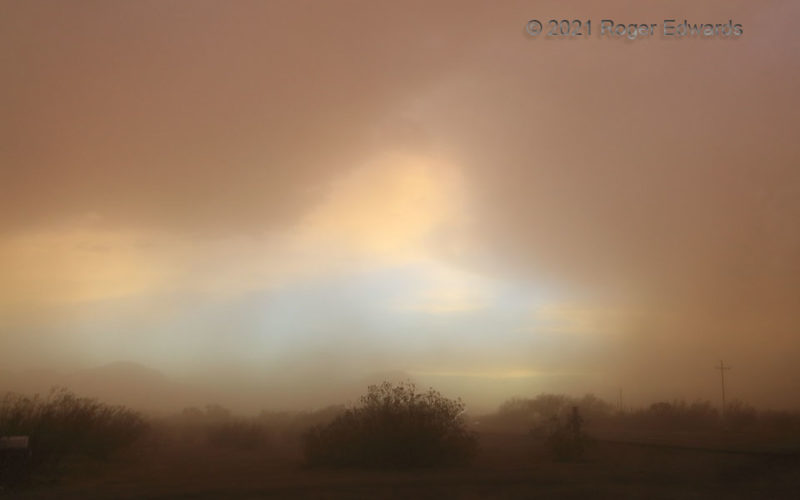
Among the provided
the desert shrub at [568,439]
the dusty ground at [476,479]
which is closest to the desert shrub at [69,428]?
the dusty ground at [476,479]

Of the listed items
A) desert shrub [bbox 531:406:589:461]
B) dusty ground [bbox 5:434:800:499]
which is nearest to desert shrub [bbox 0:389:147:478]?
dusty ground [bbox 5:434:800:499]

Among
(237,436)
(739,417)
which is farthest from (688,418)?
(237,436)

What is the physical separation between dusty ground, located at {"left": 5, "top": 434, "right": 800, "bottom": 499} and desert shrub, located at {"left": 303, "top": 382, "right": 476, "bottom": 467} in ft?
3.87

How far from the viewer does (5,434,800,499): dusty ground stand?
18.8 meters

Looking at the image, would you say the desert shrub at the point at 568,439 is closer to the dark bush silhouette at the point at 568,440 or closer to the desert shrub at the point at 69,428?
the dark bush silhouette at the point at 568,440

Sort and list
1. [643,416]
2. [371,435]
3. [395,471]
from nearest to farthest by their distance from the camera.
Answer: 1. [395,471]
2. [371,435]
3. [643,416]

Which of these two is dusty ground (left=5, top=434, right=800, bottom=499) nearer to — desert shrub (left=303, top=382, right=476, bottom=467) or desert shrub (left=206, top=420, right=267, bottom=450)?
desert shrub (left=303, top=382, right=476, bottom=467)

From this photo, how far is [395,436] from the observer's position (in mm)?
26000

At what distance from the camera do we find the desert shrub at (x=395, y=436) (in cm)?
2597

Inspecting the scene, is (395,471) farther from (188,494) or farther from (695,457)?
(695,457)

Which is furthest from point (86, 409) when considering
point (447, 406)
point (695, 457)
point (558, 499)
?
point (695, 457)

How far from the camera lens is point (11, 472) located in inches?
829

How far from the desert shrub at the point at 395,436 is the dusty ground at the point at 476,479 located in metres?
1.18

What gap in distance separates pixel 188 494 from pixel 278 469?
7193 mm
